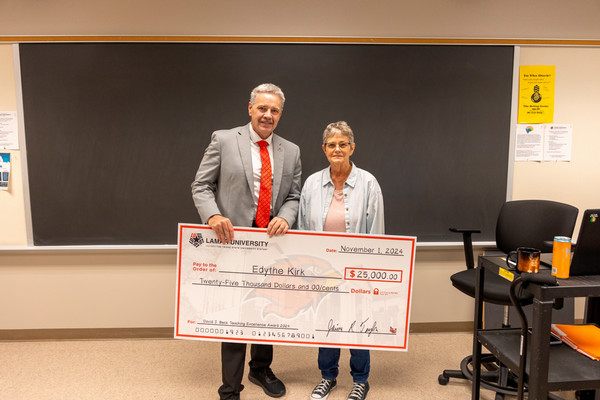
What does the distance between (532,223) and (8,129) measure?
3614 mm

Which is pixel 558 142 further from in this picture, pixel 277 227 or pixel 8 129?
pixel 8 129

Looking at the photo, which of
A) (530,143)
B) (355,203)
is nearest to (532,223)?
(530,143)

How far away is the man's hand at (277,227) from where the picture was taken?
1941mm

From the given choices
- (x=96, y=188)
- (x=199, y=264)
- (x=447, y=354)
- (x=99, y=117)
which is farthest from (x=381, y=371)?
(x=99, y=117)

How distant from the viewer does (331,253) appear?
1.98 m

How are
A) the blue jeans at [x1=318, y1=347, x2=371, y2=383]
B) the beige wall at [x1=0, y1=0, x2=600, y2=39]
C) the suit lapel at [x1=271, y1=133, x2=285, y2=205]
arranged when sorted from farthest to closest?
the beige wall at [x1=0, y1=0, x2=600, y2=39]
the blue jeans at [x1=318, y1=347, x2=371, y2=383]
the suit lapel at [x1=271, y1=133, x2=285, y2=205]

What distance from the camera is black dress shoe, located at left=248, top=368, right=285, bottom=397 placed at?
2.26 meters

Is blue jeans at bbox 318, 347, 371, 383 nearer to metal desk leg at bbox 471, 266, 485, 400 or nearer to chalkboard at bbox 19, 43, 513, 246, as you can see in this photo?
metal desk leg at bbox 471, 266, 485, 400

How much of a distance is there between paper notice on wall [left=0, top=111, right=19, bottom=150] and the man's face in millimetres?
1844

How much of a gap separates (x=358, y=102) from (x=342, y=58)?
326 millimetres

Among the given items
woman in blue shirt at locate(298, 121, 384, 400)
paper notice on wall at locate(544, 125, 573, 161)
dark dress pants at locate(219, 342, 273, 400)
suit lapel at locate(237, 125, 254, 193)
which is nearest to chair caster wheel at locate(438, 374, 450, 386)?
woman in blue shirt at locate(298, 121, 384, 400)

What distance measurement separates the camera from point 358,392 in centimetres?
220

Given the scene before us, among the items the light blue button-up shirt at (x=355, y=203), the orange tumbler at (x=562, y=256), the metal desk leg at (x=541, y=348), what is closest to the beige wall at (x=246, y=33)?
the light blue button-up shirt at (x=355, y=203)

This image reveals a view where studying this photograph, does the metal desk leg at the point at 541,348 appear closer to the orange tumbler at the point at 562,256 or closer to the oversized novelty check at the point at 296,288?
the orange tumbler at the point at 562,256
